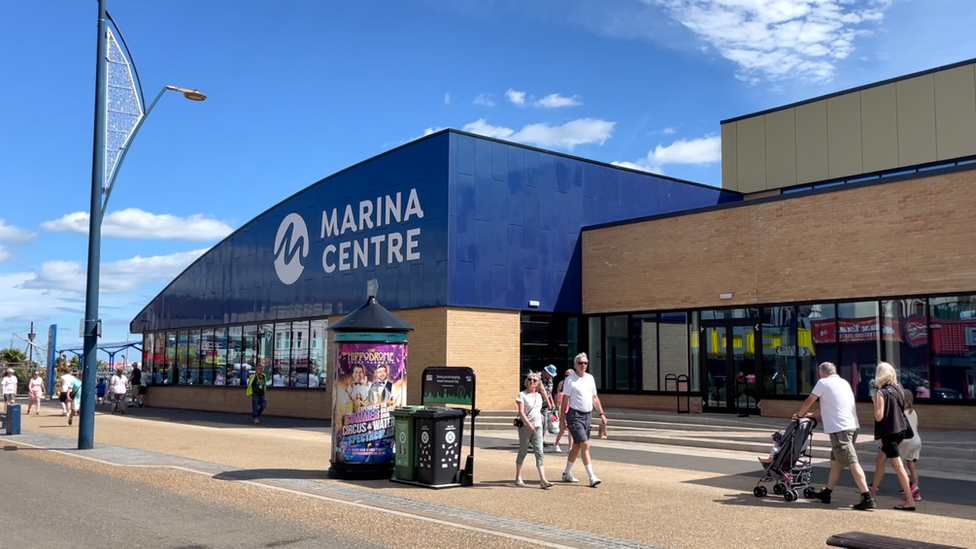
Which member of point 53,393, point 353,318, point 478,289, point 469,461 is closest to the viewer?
point 469,461

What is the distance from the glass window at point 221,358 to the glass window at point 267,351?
290 cm

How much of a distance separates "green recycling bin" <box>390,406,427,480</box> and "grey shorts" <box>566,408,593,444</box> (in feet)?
6.83

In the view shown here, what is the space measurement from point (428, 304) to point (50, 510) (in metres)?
14.9

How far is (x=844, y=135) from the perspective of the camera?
95.9ft

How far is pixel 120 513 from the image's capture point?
9.44 m

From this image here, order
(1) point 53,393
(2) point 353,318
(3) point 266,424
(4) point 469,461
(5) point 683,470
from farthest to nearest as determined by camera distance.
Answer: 1. (1) point 53,393
2. (3) point 266,424
3. (5) point 683,470
4. (2) point 353,318
5. (4) point 469,461

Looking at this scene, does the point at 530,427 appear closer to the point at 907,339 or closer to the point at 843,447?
the point at 843,447

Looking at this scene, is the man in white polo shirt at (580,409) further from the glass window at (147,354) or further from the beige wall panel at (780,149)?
the glass window at (147,354)

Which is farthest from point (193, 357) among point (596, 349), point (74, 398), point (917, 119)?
point (917, 119)

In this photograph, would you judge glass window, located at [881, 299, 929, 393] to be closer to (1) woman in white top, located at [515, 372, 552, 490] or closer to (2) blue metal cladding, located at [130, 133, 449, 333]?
(1) woman in white top, located at [515, 372, 552, 490]

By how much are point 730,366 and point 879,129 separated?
37.5 feet

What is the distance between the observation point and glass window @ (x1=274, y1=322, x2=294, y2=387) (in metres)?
30.5

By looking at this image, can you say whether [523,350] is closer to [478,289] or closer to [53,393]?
[478,289]

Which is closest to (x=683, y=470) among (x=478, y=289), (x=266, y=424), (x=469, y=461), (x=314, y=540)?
(x=469, y=461)
